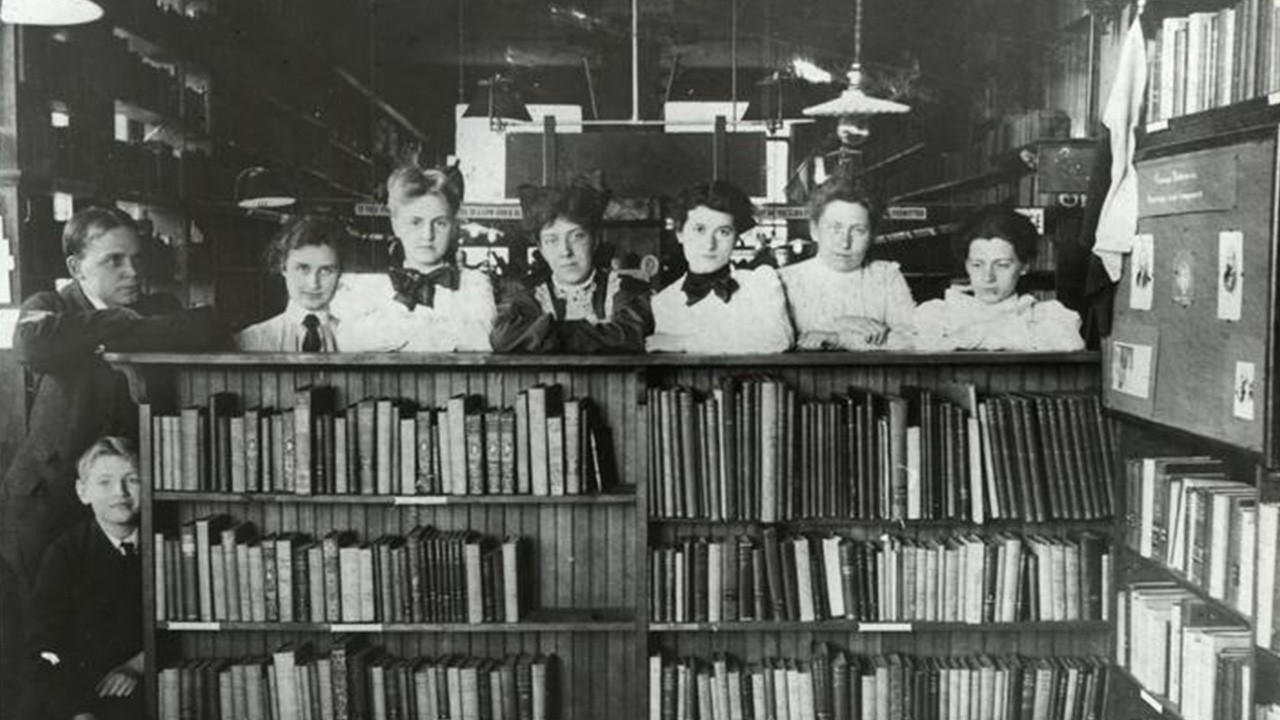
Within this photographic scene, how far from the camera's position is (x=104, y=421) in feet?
12.7

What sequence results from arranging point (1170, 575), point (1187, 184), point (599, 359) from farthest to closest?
1. point (599, 359)
2. point (1170, 575)
3. point (1187, 184)

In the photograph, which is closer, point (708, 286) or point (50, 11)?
point (50, 11)

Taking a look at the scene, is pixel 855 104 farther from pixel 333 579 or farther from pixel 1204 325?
pixel 333 579

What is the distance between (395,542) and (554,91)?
182 centimetres

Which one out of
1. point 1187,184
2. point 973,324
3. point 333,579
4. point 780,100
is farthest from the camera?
point 780,100

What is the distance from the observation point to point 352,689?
3.74 m

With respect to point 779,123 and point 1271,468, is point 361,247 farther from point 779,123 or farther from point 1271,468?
point 1271,468

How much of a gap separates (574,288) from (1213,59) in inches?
80.7

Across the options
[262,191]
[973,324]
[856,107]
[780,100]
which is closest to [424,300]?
[262,191]

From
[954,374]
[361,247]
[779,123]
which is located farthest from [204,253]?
[954,374]

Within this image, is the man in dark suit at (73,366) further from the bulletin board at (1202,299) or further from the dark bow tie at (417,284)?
the bulletin board at (1202,299)

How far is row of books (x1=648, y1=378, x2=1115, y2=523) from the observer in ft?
→ 12.1

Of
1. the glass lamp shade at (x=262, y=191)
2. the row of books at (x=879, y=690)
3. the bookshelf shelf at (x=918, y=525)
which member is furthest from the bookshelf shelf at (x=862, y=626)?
the glass lamp shade at (x=262, y=191)

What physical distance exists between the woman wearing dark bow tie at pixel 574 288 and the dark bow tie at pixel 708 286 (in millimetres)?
145
